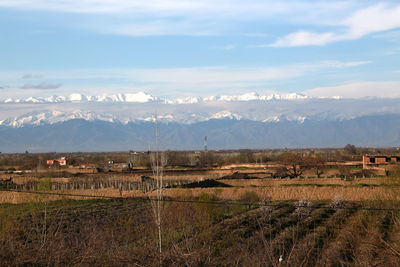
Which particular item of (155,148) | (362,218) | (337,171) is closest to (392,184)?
(362,218)

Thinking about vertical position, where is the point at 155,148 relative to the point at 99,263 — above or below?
above

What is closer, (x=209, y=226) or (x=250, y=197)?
(x=209, y=226)

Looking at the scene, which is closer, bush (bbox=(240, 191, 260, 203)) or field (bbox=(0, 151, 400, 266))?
field (bbox=(0, 151, 400, 266))

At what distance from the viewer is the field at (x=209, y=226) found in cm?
1227

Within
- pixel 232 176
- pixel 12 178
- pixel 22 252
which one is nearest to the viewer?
pixel 22 252

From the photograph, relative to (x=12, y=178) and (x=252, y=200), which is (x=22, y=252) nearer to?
(x=252, y=200)

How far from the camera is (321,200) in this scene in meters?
41.8

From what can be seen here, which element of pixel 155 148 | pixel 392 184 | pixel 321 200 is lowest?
pixel 321 200

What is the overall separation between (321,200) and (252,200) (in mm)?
5371

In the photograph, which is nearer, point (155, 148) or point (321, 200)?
point (155, 148)

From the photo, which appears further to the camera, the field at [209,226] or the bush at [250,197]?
the bush at [250,197]

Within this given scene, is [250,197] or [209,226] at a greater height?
[209,226]

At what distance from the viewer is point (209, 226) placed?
83.0 feet

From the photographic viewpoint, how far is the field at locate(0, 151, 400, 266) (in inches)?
483
